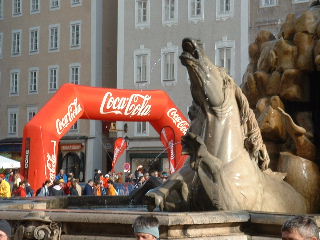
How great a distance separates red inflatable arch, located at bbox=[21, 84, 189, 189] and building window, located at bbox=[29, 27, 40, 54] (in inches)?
1103

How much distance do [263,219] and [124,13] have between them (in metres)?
39.3

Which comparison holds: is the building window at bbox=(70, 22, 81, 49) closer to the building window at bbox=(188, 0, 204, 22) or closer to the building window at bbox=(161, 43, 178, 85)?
the building window at bbox=(161, 43, 178, 85)

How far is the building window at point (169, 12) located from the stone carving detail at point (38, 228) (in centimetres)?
3701

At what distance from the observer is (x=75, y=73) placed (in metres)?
48.0

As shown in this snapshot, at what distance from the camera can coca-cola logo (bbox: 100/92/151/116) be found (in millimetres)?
22531

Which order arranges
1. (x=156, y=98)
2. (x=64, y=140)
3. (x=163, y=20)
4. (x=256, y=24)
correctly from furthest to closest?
(x=64, y=140) → (x=163, y=20) → (x=256, y=24) → (x=156, y=98)

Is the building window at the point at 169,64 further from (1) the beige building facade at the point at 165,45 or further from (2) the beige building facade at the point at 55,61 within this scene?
(2) the beige building facade at the point at 55,61

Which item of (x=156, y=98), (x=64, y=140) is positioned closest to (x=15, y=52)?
(x=64, y=140)

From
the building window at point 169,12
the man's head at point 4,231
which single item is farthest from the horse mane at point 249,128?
the building window at point 169,12

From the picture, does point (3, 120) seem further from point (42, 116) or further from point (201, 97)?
point (201, 97)

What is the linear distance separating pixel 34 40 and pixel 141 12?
30.2ft

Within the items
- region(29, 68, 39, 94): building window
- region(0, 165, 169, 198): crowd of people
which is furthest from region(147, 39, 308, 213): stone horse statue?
region(29, 68, 39, 94): building window

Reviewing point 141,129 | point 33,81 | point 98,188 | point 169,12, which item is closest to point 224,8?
point 169,12

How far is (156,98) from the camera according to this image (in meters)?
23.6
